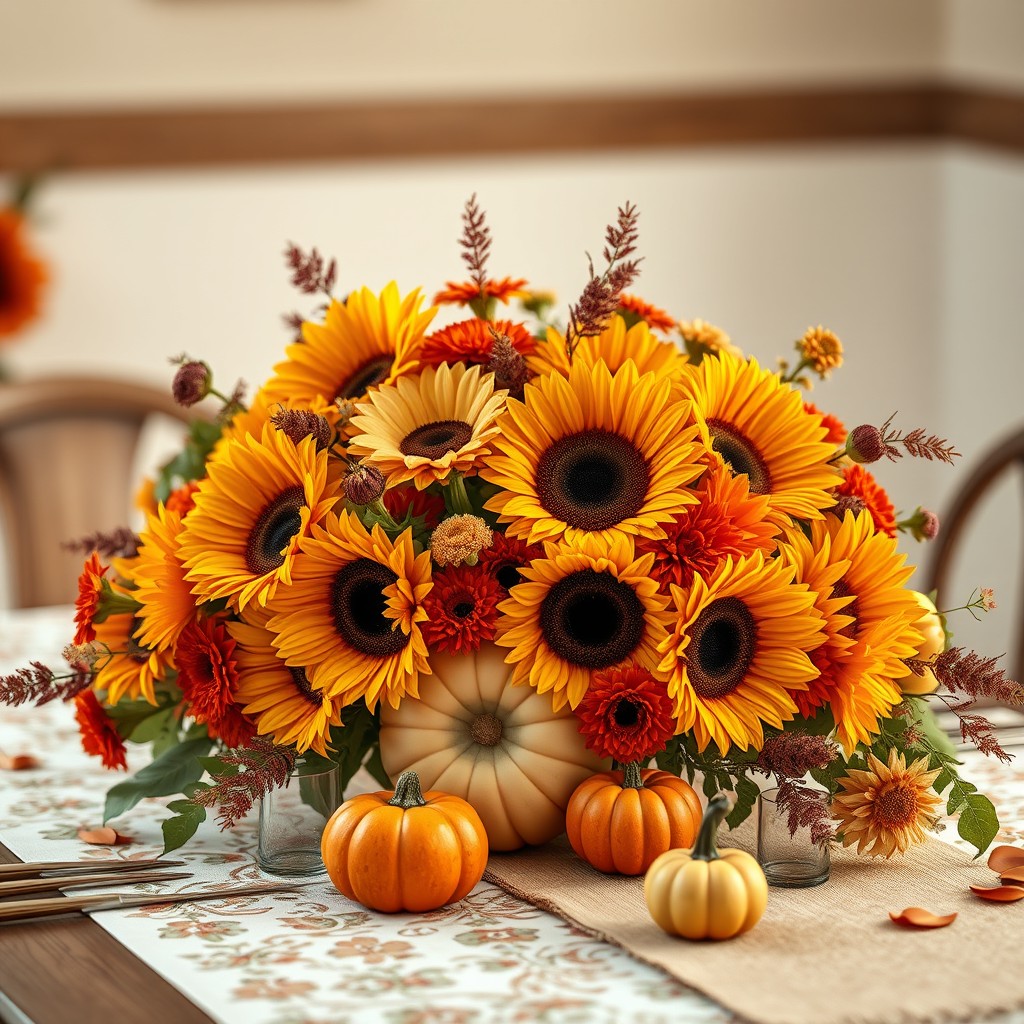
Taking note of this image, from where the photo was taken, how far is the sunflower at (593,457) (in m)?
0.94

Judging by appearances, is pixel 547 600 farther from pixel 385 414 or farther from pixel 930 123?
pixel 930 123

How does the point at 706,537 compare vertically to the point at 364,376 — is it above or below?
below

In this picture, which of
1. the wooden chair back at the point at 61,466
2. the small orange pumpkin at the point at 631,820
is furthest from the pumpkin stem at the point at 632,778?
the wooden chair back at the point at 61,466

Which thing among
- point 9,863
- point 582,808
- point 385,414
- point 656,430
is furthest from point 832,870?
point 9,863

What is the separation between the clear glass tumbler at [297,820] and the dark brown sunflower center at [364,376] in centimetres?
26

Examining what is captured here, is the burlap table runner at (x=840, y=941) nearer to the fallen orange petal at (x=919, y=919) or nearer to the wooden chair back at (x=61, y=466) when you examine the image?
the fallen orange petal at (x=919, y=919)

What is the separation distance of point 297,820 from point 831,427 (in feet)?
1.40

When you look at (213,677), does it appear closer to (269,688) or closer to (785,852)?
(269,688)

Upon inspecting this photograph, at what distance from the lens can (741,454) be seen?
100cm

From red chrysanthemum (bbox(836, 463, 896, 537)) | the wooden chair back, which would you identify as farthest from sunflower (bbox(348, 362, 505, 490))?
the wooden chair back

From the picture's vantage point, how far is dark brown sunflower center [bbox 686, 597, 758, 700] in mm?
936

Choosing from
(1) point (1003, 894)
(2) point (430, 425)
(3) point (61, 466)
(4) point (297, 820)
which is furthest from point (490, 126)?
(1) point (1003, 894)

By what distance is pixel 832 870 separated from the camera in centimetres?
97

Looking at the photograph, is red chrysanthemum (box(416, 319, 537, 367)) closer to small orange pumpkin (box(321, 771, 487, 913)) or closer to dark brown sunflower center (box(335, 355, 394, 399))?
dark brown sunflower center (box(335, 355, 394, 399))
